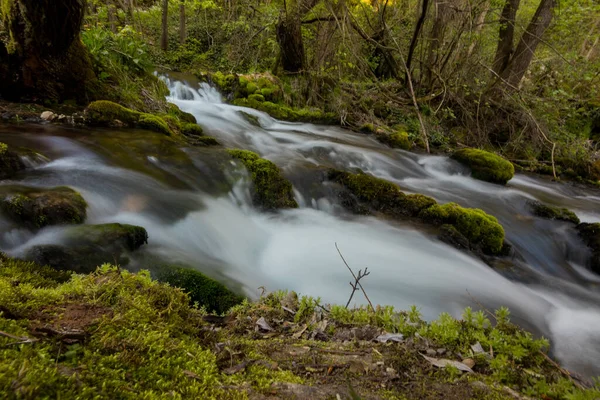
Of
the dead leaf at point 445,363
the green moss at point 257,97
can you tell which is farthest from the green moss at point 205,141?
the dead leaf at point 445,363

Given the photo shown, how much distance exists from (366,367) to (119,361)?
1.23 m

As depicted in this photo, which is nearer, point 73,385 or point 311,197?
point 73,385

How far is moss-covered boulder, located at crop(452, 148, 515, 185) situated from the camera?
875cm

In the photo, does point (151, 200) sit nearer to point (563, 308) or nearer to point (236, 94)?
point (563, 308)

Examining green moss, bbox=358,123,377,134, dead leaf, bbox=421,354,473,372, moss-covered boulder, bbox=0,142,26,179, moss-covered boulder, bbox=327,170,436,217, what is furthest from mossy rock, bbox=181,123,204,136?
dead leaf, bbox=421,354,473,372

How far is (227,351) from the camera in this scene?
1.75m

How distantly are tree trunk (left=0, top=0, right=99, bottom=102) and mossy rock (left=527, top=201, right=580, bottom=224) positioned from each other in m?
9.74

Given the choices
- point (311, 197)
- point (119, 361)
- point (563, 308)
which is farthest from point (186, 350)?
point (563, 308)

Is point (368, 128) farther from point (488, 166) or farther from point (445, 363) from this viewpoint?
point (445, 363)

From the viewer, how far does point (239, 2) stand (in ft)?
58.6

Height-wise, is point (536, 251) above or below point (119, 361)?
below

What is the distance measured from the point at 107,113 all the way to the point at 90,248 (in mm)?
4637

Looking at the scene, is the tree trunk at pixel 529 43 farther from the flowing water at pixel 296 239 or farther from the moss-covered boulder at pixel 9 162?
the moss-covered boulder at pixel 9 162

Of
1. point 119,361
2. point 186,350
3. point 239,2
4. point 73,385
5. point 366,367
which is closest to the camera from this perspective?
point 73,385
